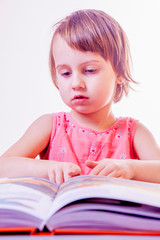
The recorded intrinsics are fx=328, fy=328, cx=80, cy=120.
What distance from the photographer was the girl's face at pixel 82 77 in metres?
1.14

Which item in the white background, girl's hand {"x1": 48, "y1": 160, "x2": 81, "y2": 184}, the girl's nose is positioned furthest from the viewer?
the white background

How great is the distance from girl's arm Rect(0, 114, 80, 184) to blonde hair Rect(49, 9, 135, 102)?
0.33 metres

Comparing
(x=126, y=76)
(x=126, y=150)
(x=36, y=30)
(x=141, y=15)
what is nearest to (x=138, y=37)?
(x=141, y=15)

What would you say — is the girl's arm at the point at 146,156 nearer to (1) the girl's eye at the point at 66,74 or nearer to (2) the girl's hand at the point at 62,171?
(2) the girl's hand at the point at 62,171

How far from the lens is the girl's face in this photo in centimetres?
114

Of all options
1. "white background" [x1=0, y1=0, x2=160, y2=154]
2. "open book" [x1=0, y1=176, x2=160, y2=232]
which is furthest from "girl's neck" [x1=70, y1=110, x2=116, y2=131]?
"white background" [x1=0, y1=0, x2=160, y2=154]

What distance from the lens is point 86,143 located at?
130 cm

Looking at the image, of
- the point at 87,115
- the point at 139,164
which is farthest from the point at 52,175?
the point at 87,115

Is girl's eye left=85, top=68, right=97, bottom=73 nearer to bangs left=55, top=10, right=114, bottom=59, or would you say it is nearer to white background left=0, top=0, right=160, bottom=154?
bangs left=55, top=10, right=114, bottom=59

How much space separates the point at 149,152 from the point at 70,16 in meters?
0.64

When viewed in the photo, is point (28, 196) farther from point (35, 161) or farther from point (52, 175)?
point (35, 161)

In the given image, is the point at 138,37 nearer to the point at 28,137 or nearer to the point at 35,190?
the point at 28,137

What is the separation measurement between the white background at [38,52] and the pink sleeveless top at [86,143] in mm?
1223

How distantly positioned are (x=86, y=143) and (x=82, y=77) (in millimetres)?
290
